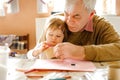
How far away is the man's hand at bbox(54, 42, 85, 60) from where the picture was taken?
49.2 inches

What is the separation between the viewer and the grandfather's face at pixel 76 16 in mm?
1372

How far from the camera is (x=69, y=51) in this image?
126cm

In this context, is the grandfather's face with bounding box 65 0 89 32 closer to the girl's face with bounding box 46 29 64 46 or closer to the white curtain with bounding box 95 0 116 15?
the girl's face with bounding box 46 29 64 46

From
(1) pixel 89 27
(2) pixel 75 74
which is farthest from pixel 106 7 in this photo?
(2) pixel 75 74

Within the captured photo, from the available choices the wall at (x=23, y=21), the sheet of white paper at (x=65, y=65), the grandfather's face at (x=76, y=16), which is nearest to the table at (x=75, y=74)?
the sheet of white paper at (x=65, y=65)

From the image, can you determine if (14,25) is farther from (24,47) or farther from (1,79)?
(1,79)

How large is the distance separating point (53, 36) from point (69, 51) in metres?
0.27

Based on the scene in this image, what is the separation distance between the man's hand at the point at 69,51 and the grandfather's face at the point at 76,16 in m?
Result: 0.19

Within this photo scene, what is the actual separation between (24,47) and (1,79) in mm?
2753

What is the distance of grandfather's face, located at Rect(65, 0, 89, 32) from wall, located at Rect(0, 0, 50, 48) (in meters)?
2.24

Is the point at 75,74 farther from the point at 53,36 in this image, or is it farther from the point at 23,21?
the point at 23,21

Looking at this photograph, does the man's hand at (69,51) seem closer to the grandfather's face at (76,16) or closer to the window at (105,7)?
the grandfather's face at (76,16)

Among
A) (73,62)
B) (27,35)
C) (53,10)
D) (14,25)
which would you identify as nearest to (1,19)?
(14,25)

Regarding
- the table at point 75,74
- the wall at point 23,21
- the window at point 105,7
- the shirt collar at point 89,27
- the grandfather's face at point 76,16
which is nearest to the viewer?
the table at point 75,74
